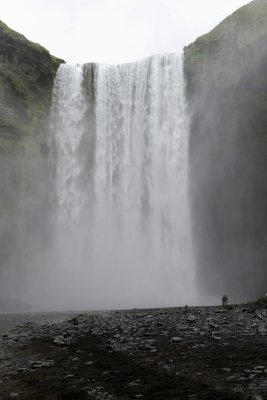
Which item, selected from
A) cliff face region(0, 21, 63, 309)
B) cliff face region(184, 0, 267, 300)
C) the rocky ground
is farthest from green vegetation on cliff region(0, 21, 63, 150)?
the rocky ground

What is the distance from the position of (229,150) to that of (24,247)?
873 inches

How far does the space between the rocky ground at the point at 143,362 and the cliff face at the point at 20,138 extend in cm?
2683

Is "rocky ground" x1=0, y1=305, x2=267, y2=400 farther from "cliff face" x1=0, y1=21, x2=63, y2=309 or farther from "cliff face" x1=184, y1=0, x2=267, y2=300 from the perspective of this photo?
"cliff face" x1=0, y1=21, x2=63, y2=309

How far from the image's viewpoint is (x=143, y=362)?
1045 cm

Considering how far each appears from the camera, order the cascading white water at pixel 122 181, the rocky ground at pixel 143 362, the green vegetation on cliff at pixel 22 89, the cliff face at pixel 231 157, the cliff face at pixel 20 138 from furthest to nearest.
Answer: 1. the green vegetation on cliff at pixel 22 89
2. the cliff face at pixel 20 138
3. the cascading white water at pixel 122 181
4. the cliff face at pixel 231 157
5. the rocky ground at pixel 143 362

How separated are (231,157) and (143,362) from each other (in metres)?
33.7

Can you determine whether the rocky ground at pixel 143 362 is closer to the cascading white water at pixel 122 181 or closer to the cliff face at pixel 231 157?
the cascading white water at pixel 122 181

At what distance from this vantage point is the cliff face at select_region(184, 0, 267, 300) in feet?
132

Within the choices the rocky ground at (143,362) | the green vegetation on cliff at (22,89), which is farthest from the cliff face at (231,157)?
the rocky ground at (143,362)

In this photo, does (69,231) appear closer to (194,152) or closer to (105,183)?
(105,183)

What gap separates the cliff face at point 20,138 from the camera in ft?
138

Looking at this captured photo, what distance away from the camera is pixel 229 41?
4375 cm

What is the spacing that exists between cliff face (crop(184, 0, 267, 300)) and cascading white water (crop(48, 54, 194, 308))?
164 centimetres

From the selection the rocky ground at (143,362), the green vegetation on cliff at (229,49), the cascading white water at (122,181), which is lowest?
the rocky ground at (143,362)
